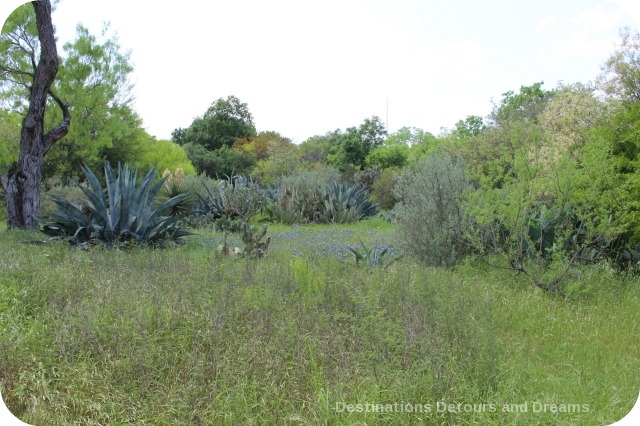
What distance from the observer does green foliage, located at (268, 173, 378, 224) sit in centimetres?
1579

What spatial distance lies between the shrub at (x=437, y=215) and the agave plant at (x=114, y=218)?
3.73 meters

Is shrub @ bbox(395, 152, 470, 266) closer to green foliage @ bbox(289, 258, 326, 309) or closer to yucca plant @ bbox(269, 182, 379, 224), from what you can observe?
green foliage @ bbox(289, 258, 326, 309)

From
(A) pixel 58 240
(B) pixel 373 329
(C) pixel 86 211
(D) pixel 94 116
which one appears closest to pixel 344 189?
(D) pixel 94 116

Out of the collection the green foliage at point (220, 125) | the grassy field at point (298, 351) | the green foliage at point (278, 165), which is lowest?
the grassy field at point (298, 351)

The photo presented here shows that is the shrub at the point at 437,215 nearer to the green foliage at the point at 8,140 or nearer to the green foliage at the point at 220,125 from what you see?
the green foliage at the point at 220,125

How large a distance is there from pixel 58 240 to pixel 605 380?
725cm

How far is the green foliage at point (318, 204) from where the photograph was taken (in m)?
15.8

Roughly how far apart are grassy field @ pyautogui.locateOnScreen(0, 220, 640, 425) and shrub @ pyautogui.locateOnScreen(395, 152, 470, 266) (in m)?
1.72

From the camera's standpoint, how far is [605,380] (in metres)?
3.71

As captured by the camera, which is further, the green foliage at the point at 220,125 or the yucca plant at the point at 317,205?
the green foliage at the point at 220,125

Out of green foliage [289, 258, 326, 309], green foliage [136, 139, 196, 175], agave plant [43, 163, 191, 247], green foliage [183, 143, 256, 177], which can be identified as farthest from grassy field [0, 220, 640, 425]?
green foliage [136, 139, 196, 175]

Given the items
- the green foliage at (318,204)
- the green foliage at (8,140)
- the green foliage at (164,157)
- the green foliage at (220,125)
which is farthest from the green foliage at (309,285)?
the green foliage at (164,157)

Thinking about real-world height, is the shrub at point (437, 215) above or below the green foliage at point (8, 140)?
below

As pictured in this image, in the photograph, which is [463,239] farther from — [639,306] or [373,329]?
[373,329]
